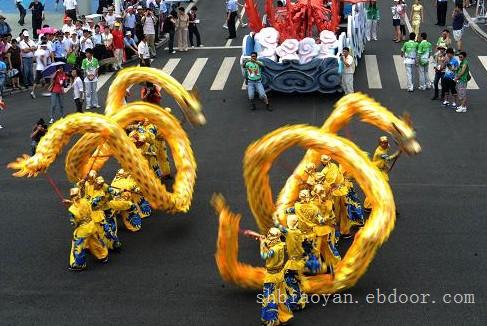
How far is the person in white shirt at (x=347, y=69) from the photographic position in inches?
851

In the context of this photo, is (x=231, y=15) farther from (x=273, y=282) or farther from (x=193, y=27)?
(x=273, y=282)

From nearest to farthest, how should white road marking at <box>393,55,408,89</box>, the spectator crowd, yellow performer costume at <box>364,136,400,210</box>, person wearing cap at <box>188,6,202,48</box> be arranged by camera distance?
yellow performer costume at <box>364,136,400,210</box> < the spectator crowd < white road marking at <box>393,55,408,89</box> < person wearing cap at <box>188,6,202,48</box>

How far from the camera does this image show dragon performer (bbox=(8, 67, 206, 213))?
45.5 ft

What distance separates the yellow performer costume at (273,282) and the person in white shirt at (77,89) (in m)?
10.9

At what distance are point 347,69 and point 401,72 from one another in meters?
3.49

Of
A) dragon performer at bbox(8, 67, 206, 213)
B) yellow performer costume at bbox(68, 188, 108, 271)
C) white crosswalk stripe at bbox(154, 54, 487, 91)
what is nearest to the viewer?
yellow performer costume at bbox(68, 188, 108, 271)

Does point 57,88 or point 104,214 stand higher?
point 57,88

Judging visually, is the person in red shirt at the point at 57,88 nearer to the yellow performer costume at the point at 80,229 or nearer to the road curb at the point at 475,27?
the yellow performer costume at the point at 80,229

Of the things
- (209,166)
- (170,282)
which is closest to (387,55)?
(209,166)

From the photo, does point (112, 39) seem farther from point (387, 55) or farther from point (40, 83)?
point (387, 55)

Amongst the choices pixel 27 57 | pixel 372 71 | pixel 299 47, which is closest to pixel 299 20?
pixel 299 47

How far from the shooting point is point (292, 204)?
1355 cm

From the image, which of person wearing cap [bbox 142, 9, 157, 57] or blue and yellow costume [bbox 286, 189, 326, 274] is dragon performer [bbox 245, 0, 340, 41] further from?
blue and yellow costume [bbox 286, 189, 326, 274]

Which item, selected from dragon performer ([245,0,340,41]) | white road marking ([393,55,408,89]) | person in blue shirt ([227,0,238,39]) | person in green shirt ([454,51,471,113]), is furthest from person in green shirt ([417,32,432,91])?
person in blue shirt ([227,0,238,39])
